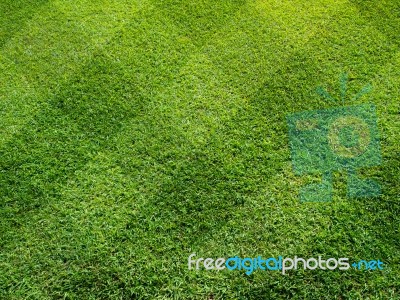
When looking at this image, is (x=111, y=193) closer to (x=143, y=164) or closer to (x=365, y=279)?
(x=143, y=164)

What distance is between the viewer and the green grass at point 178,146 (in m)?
2.51

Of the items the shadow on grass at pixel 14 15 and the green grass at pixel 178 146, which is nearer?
the green grass at pixel 178 146

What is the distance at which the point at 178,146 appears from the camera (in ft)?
10.1

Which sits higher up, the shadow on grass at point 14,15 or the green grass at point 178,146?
the shadow on grass at point 14,15

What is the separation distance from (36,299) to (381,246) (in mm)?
2346

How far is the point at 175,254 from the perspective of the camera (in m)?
2.57

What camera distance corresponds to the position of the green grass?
2512mm

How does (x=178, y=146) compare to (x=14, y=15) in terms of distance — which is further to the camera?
(x=14, y=15)

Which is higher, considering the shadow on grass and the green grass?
the shadow on grass

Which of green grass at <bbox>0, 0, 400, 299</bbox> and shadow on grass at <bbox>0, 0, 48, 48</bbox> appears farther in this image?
shadow on grass at <bbox>0, 0, 48, 48</bbox>

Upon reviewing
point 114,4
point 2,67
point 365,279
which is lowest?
point 365,279

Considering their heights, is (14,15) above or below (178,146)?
above

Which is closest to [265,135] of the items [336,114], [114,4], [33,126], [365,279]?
[336,114]

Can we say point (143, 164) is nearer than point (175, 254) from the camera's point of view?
No
